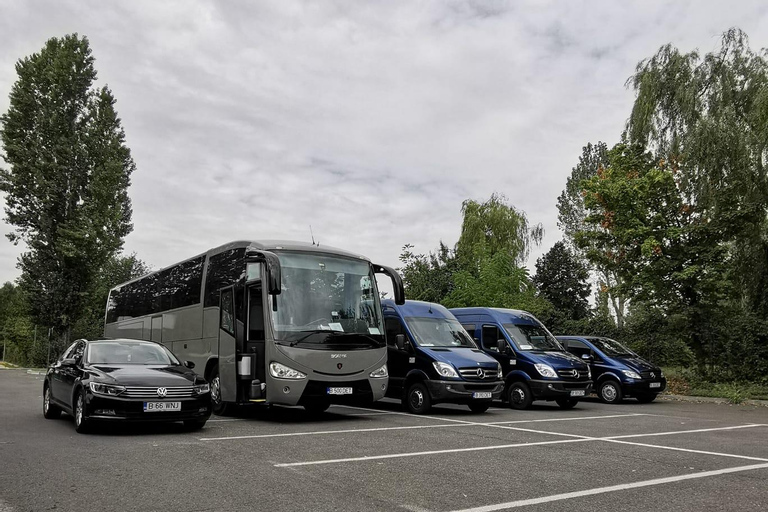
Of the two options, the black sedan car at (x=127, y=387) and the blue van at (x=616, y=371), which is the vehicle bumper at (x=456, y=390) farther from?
the blue van at (x=616, y=371)

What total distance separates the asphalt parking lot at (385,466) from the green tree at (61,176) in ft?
89.6

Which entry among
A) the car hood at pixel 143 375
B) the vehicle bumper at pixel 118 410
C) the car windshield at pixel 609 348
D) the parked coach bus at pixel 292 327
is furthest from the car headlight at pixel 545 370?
the vehicle bumper at pixel 118 410

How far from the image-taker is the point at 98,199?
124 feet

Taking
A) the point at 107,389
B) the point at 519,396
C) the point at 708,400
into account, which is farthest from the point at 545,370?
the point at 107,389

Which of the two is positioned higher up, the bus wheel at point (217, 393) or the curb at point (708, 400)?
the bus wheel at point (217, 393)

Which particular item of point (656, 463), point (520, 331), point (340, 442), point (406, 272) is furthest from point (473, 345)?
point (406, 272)

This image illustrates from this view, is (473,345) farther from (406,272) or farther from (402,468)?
(406,272)

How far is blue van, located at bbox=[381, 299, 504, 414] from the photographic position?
1370 cm

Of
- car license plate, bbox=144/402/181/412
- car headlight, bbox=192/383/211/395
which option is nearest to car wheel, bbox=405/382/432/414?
car headlight, bbox=192/383/211/395

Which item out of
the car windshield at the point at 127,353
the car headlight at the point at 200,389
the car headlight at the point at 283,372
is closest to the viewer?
the car headlight at the point at 200,389

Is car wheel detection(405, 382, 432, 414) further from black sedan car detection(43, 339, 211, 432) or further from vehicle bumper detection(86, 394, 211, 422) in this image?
vehicle bumper detection(86, 394, 211, 422)

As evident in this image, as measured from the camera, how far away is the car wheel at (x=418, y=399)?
14.1 metres

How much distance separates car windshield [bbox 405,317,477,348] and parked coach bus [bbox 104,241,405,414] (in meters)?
1.91

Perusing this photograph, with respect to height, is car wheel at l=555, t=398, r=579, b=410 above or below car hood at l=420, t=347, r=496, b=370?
below
